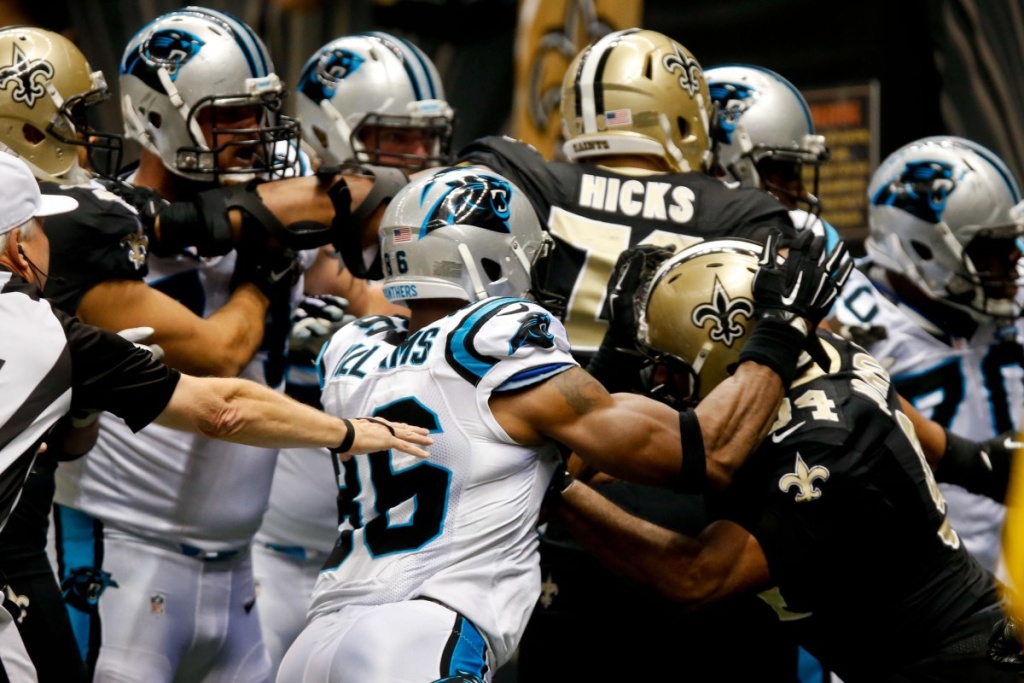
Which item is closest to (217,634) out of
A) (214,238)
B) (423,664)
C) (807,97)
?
(214,238)

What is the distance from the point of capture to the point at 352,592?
319cm

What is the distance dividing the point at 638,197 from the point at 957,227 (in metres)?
1.86

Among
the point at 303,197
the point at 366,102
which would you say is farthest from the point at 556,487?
the point at 366,102

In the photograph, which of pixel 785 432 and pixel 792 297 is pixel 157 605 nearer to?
pixel 785 432

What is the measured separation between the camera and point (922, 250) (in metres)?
5.71

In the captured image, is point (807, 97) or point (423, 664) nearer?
point (423, 664)

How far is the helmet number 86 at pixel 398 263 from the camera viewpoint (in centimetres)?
348

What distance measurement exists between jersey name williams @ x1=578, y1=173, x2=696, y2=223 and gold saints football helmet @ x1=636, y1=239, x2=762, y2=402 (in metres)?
0.55

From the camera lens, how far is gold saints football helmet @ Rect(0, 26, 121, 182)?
4000mm

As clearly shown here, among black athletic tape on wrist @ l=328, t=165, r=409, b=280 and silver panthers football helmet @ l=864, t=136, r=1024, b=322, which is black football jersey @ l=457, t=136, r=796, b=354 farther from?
silver panthers football helmet @ l=864, t=136, r=1024, b=322

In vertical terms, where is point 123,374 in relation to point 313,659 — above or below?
above

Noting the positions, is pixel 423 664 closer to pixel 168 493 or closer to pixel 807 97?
pixel 168 493

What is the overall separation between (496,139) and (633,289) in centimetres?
87

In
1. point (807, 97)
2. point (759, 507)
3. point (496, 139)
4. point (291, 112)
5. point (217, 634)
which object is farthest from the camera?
point (291, 112)
